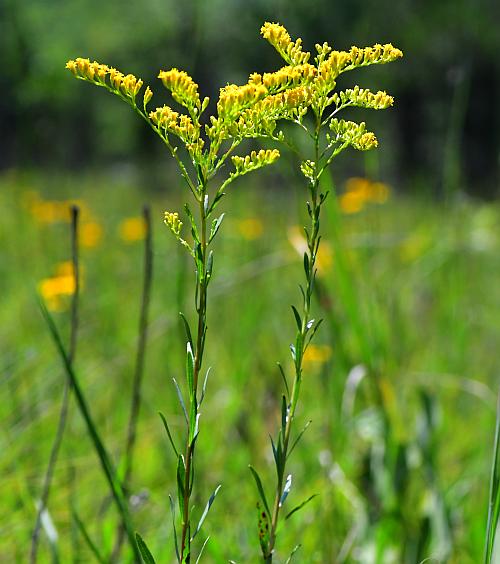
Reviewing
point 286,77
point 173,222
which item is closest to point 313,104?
point 286,77

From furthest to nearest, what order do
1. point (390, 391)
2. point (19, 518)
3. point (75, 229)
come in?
point (390, 391) → point (19, 518) → point (75, 229)

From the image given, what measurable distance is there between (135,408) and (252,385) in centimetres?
101

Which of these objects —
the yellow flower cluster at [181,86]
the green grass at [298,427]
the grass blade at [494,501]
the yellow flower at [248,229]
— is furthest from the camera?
the yellow flower at [248,229]

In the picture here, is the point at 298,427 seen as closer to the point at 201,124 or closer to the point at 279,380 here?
the point at 279,380

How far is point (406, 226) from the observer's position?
276 inches

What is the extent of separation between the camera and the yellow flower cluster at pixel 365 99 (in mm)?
588

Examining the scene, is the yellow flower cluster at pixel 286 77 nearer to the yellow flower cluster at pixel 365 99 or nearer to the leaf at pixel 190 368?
the yellow flower cluster at pixel 365 99

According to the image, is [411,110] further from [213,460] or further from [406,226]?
[213,460]

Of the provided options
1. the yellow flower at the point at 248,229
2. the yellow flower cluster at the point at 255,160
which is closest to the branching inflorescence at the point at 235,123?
the yellow flower cluster at the point at 255,160

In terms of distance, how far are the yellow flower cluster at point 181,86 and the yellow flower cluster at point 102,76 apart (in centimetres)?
2

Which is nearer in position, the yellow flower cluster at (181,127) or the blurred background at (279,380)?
the yellow flower cluster at (181,127)

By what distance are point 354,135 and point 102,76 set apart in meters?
0.20

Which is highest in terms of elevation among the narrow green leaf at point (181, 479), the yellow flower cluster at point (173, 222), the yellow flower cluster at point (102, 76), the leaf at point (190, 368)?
the yellow flower cluster at point (102, 76)

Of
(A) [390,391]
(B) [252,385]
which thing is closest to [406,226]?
(B) [252,385]
